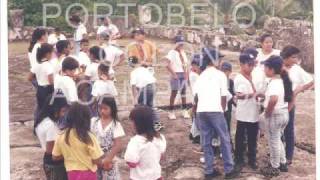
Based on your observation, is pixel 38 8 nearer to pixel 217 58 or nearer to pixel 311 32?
pixel 217 58

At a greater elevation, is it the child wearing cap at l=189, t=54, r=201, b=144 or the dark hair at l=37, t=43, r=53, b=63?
the dark hair at l=37, t=43, r=53, b=63

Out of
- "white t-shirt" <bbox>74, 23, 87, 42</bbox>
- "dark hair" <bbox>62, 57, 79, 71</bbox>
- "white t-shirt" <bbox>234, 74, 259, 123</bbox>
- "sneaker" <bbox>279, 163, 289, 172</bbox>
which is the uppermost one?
"white t-shirt" <bbox>74, 23, 87, 42</bbox>

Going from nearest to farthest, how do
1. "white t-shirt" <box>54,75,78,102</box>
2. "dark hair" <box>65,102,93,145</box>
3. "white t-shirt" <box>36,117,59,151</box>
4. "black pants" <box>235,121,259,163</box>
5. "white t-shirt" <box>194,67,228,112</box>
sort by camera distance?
"dark hair" <box>65,102,93,145</box> < "white t-shirt" <box>36,117,59,151</box> < "white t-shirt" <box>54,75,78,102</box> < "white t-shirt" <box>194,67,228,112</box> < "black pants" <box>235,121,259,163</box>

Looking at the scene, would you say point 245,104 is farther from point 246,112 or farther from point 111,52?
point 111,52

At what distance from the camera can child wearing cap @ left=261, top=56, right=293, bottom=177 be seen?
10.9 feet

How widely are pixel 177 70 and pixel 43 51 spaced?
0.84 meters

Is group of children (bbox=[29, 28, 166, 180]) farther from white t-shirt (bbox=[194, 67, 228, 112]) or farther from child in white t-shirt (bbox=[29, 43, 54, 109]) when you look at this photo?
white t-shirt (bbox=[194, 67, 228, 112])

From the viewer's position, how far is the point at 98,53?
133 inches

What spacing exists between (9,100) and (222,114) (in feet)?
4.28

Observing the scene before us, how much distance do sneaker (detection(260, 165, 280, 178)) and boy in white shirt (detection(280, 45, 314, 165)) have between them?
4.4 inches

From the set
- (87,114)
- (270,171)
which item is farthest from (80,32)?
(270,171)

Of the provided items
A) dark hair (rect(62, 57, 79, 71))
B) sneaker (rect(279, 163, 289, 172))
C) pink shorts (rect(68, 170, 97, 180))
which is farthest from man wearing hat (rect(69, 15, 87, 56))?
sneaker (rect(279, 163, 289, 172))

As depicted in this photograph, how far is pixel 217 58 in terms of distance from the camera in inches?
132

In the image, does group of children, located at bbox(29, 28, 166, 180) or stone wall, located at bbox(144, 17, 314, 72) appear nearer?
group of children, located at bbox(29, 28, 166, 180)
